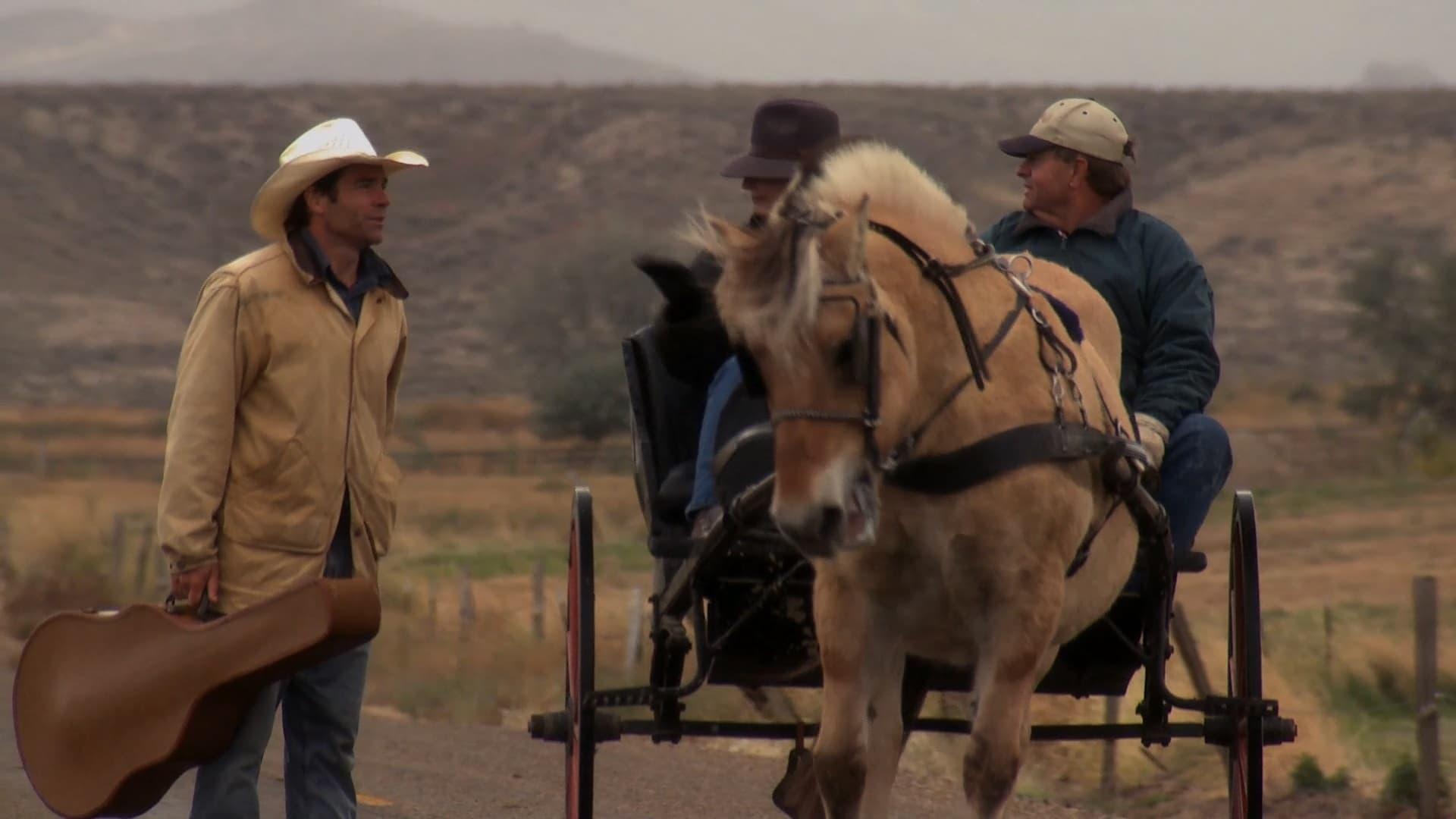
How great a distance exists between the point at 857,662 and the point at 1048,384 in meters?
0.84

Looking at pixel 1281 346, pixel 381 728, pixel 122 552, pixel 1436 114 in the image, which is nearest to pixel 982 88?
pixel 1436 114

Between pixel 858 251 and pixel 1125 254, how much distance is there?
7.73 feet

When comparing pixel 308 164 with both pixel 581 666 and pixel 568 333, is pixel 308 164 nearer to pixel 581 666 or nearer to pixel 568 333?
pixel 581 666

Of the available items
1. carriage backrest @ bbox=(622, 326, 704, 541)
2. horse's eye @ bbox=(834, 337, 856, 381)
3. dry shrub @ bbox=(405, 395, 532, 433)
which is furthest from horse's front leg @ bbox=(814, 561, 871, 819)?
dry shrub @ bbox=(405, 395, 532, 433)

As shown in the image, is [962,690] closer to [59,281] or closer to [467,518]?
[467,518]

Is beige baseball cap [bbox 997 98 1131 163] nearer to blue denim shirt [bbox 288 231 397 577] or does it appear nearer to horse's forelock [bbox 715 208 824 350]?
blue denim shirt [bbox 288 231 397 577]

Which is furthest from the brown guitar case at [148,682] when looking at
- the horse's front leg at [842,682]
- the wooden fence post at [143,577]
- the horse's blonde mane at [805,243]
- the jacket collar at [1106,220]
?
the wooden fence post at [143,577]

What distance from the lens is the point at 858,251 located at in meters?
4.61

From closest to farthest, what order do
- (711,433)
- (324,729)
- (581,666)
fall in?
(324,729) < (711,433) < (581,666)

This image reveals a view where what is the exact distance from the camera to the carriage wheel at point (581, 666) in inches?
252

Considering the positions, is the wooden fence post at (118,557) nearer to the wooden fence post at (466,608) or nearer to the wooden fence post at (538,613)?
the wooden fence post at (466,608)

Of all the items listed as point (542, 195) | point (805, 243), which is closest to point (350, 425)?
point (805, 243)

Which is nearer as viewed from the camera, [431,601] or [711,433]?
[711,433]

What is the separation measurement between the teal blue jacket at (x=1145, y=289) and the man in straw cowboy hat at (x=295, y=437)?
2.02 m
